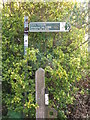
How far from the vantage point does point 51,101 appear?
13.3 ft

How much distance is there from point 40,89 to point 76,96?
0.86m

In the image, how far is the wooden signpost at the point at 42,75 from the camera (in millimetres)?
3678

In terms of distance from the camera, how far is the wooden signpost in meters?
3.68

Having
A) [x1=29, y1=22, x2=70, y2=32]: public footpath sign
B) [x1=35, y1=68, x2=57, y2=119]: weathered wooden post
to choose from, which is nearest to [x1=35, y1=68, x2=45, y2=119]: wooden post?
[x1=35, y1=68, x2=57, y2=119]: weathered wooden post

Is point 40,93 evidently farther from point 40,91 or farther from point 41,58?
point 41,58

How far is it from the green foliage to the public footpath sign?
0.09 meters

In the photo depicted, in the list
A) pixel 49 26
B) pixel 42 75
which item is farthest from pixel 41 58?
pixel 49 26

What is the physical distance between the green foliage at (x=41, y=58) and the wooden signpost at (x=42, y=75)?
0.10 meters

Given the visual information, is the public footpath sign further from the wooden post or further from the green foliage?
the wooden post

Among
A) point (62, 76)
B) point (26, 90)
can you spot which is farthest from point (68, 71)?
point (26, 90)

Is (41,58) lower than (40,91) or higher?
higher

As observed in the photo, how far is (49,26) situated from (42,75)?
0.97m

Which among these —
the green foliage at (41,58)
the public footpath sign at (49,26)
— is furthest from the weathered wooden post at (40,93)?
the public footpath sign at (49,26)

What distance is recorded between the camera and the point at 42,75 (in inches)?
145
